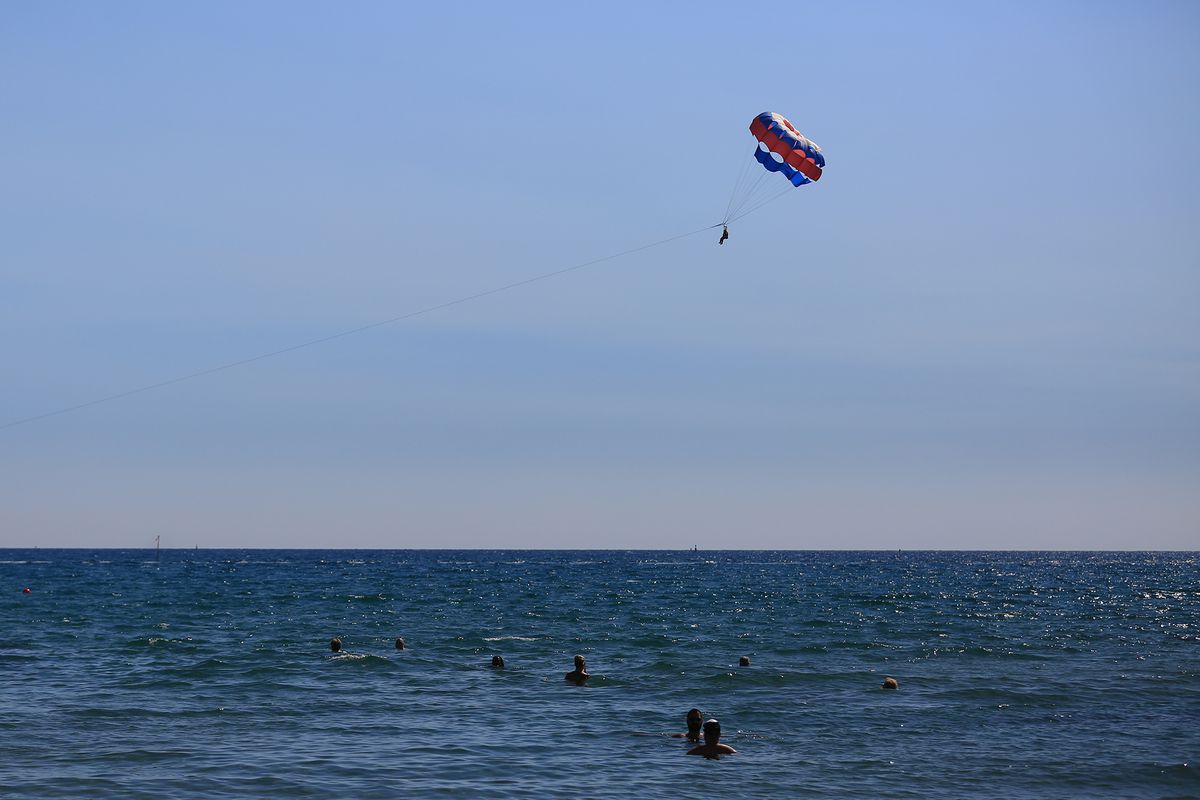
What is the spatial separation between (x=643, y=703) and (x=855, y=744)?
648 centimetres

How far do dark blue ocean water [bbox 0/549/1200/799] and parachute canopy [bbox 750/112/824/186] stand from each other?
52.9 ft

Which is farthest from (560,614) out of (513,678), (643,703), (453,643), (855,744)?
(855,744)

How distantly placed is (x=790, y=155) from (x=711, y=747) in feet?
68.5

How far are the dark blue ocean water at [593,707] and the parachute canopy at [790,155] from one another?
1614 centimetres

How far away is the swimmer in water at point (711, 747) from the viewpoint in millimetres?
22484

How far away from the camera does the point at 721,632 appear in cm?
4866

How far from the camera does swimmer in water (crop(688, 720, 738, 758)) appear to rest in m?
22.5

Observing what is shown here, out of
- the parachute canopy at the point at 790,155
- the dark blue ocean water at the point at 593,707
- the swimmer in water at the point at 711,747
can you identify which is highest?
the parachute canopy at the point at 790,155

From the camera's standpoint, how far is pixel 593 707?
28062 millimetres

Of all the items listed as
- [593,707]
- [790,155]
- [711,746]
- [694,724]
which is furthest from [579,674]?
[790,155]

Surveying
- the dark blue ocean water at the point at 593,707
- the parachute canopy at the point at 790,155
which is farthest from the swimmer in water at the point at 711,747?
the parachute canopy at the point at 790,155

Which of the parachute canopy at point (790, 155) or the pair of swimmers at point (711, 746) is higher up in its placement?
the parachute canopy at point (790, 155)

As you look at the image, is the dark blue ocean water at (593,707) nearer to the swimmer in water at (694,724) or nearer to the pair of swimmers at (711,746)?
the pair of swimmers at (711,746)

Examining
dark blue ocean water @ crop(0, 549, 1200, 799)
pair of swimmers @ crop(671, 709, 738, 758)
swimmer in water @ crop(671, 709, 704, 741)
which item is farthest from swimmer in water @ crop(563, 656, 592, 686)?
pair of swimmers @ crop(671, 709, 738, 758)
